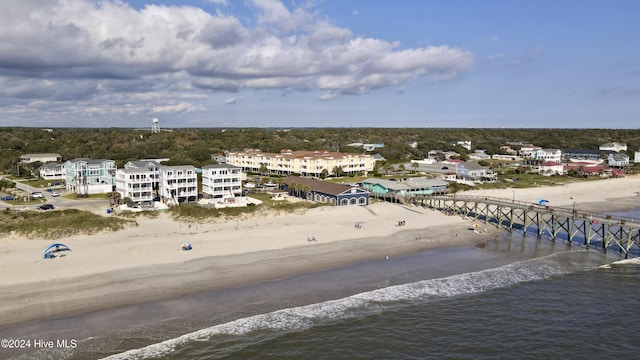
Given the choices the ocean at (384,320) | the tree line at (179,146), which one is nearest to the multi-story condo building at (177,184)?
the tree line at (179,146)

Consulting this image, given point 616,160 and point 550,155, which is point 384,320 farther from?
point 550,155

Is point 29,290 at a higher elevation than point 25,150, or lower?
lower

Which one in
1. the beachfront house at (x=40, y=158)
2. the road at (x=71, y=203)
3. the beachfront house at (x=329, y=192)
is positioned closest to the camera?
the road at (x=71, y=203)

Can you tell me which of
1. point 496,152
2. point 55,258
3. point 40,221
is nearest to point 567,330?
point 55,258

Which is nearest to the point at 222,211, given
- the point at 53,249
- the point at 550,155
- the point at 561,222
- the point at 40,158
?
the point at 53,249

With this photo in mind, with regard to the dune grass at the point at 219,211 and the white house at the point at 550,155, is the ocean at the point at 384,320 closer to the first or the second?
the dune grass at the point at 219,211

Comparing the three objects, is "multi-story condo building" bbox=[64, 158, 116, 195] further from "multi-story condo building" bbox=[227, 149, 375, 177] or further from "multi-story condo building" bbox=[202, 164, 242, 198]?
"multi-story condo building" bbox=[227, 149, 375, 177]

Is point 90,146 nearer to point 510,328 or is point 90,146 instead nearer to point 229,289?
point 229,289
